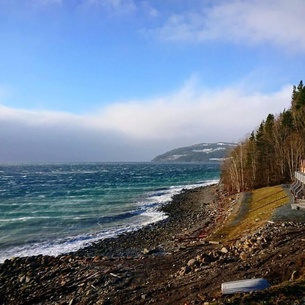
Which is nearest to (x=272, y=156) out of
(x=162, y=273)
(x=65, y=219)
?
(x=65, y=219)

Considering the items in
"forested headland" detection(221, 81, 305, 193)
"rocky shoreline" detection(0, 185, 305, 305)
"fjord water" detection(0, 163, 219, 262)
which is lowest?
"fjord water" detection(0, 163, 219, 262)

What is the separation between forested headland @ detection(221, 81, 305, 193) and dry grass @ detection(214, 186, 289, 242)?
11.3 m

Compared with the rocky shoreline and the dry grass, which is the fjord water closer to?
the rocky shoreline

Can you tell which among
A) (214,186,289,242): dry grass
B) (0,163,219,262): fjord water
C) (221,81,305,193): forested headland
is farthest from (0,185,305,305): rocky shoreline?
(221,81,305,193): forested headland

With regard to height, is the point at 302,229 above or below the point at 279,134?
below

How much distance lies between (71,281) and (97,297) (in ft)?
10.5

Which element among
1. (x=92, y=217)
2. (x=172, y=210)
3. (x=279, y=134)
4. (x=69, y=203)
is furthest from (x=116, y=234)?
(x=279, y=134)

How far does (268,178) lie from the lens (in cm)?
5638

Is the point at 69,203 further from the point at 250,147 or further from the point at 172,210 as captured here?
the point at 250,147

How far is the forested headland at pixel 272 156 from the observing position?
56.2 m

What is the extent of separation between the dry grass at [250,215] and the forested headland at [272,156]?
11298 mm

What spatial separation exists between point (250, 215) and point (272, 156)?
91.8 feet

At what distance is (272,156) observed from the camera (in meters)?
58.2

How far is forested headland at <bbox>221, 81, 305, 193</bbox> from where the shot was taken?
5616cm
